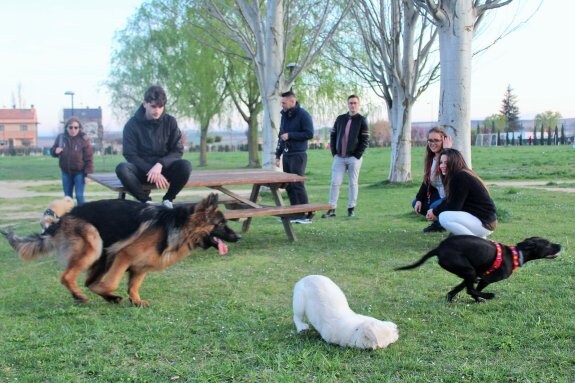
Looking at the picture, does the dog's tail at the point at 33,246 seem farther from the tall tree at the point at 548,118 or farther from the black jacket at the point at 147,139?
the tall tree at the point at 548,118

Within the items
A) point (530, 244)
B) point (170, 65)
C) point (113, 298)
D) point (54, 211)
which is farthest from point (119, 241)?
point (170, 65)

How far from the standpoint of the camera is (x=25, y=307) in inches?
210

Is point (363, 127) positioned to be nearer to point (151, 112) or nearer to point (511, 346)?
point (151, 112)

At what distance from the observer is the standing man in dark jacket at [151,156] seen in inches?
285

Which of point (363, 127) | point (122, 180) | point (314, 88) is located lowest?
point (122, 180)

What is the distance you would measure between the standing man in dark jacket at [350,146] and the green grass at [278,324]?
260cm

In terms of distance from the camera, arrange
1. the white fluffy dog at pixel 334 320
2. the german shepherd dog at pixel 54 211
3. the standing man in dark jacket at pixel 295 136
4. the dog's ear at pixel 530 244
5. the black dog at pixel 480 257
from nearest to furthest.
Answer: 1. the white fluffy dog at pixel 334 320
2. the black dog at pixel 480 257
3. the dog's ear at pixel 530 244
4. the german shepherd dog at pixel 54 211
5. the standing man in dark jacket at pixel 295 136

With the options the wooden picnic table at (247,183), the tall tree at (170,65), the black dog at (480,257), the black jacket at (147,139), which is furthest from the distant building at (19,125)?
the black dog at (480,257)

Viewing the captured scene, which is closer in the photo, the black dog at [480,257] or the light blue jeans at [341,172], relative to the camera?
the black dog at [480,257]

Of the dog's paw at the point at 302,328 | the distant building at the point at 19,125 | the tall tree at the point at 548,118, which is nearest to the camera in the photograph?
the dog's paw at the point at 302,328

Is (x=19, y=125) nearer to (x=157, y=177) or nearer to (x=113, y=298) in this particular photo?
(x=157, y=177)

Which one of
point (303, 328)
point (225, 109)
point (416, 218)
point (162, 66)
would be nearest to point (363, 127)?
point (416, 218)

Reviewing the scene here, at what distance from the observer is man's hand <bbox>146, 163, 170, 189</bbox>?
714cm

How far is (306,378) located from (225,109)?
3343 centimetres
